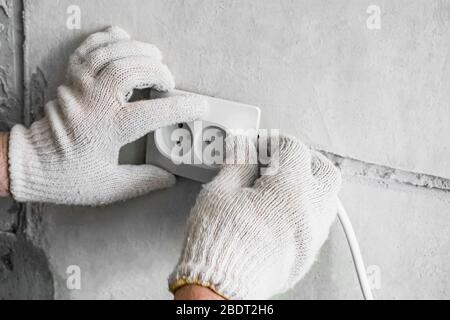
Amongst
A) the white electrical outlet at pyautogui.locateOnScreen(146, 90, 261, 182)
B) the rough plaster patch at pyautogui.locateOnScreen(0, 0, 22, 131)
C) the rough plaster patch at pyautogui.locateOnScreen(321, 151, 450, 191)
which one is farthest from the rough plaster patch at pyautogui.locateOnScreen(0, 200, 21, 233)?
the rough plaster patch at pyautogui.locateOnScreen(321, 151, 450, 191)

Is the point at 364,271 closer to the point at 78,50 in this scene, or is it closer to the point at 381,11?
the point at 381,11

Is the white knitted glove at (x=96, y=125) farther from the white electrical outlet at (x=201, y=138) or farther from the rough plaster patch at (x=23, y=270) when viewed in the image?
the rough plaster patch at (x=23, y=270)

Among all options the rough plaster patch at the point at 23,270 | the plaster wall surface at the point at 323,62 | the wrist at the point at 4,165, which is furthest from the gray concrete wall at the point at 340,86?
the rough plaster patch at the point at 23,270

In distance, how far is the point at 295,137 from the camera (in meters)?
0.67

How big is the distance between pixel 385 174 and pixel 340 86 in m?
0.13

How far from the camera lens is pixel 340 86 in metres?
0.65

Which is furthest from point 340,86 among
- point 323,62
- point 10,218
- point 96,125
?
point 10,218

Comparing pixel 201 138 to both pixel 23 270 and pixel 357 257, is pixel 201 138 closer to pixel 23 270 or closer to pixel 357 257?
pixel 357 257

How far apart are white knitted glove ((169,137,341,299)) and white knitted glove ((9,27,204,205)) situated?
0.46 feet

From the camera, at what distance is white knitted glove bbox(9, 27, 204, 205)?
2.21ft

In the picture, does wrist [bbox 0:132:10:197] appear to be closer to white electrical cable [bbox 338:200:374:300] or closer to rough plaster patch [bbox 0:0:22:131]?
rough plaster patch [bbox 0:0:22:131]
